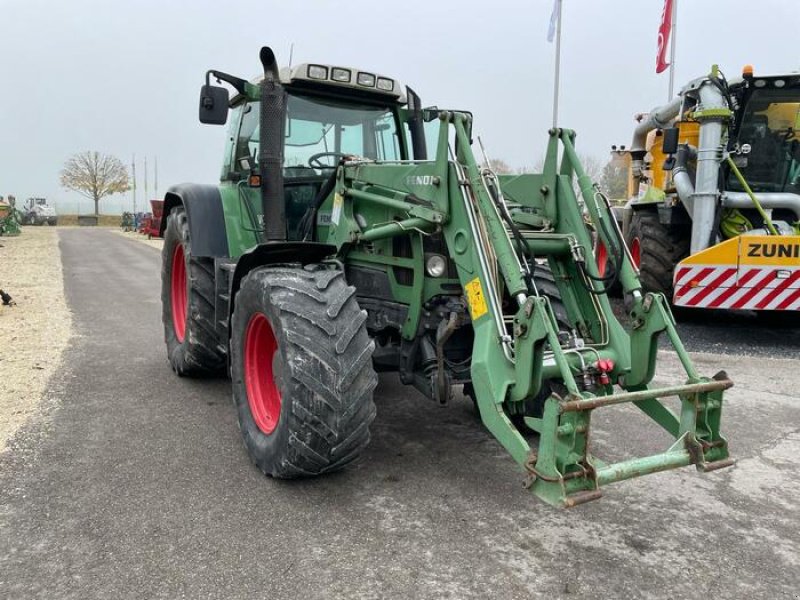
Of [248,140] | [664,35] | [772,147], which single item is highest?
[664,35]

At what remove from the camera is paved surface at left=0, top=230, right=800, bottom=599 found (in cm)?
274

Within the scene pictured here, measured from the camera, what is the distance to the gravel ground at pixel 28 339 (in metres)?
4.93

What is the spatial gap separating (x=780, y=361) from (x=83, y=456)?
6614 millimetres

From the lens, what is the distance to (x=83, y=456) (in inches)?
157

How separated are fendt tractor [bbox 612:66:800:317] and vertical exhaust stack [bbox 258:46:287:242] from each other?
487cm

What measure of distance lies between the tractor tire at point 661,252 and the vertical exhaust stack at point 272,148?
5447 mm

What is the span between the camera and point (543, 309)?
297 centimetres

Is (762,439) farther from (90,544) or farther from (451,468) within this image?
(90,544)

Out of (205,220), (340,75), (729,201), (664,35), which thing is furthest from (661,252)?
(664,35)

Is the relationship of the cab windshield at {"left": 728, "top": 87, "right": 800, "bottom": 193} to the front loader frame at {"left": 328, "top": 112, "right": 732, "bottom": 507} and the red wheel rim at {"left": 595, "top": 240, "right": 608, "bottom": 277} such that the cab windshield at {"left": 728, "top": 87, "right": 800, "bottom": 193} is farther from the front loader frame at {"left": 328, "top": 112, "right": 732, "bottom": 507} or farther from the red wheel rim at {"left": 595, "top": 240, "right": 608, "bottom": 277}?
the front loader frame at {"left": 328, "top": 112, "right": 732, "bottom": 507}

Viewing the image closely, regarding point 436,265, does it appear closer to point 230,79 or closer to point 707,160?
point 230,79

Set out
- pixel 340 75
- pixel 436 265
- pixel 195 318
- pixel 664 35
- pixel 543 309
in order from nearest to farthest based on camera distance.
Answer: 1. pixel 543 309
2. pixel 436 265
3. pixel 340 75
4. pixel 195 318
5. pixel 664 35

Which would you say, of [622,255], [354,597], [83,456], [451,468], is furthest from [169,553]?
[622,255]

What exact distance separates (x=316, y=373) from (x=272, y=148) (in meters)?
1.82
